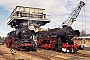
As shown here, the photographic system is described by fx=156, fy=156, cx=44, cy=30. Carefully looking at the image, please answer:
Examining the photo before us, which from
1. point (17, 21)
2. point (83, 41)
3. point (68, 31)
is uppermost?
point (17, 21)

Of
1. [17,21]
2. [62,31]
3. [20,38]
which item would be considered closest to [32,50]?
[20,38]

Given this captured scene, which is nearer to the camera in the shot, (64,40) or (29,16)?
(64,40)

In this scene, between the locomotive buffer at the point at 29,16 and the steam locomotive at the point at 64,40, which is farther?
the locomotive buffer at the point at 29,16

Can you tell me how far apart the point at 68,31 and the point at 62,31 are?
2.57 feet

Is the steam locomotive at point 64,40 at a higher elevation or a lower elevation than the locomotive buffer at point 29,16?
lower

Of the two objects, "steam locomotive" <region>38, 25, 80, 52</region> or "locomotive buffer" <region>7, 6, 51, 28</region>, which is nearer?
"steam locomotive" <region>38, 25, 80, 52</region>

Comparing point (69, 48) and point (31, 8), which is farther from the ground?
point (31, 8)

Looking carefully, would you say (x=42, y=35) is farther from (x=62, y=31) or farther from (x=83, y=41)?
(x=83, y=41)

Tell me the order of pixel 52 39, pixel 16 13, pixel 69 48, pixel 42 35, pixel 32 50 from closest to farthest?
pixel 69 48, pixel 32 50, pixel 52 39, pixel 42 35, pixel 16 13

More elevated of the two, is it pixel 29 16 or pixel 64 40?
pixel 29 16

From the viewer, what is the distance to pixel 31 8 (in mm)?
44281

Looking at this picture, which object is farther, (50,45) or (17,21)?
(17,21)

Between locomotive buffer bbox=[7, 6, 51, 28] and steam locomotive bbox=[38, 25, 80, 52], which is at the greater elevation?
locomotive buffer bbox=[7, 6, 51, 28]

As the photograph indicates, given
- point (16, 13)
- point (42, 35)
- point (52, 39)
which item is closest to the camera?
point (52, 39)
